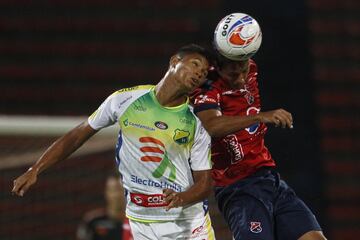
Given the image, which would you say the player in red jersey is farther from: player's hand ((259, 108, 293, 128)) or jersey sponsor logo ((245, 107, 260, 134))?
player's hand ((259, 108, 293, 128))

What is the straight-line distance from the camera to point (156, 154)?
4.35 meters

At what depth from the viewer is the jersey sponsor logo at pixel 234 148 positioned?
4.52 metres

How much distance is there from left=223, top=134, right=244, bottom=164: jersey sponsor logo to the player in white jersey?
0.16 meters

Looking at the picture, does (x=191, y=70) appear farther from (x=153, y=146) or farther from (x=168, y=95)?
(x=153, y=146)

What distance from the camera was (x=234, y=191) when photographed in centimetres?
457

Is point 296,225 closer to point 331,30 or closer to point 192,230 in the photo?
point 192,230

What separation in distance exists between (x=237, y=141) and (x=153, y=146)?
43 centimetres

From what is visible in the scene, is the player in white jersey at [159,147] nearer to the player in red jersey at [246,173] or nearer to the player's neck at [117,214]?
the player in red jersey at [246,173]

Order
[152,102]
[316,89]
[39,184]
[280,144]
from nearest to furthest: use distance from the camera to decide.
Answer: [152,102] → [280,144] → [39,184] → [316,89]

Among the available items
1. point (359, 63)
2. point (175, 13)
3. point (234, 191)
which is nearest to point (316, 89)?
point (359, 63)

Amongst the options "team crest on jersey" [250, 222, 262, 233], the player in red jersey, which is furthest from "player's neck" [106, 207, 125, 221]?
"team crest on jersey" [250, 222, 262, 233]

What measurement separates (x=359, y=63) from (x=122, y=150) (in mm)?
5220

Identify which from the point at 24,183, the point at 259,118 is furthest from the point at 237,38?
the point at 24,183

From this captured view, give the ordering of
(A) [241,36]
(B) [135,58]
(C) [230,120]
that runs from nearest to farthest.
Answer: (C) [230,120] < (A) [241,36] < (B) [135,58]
